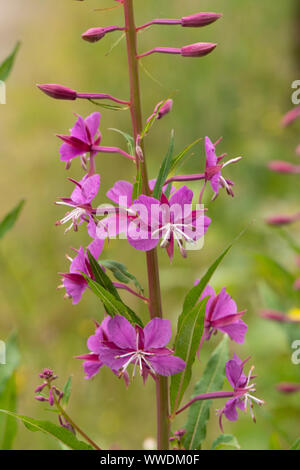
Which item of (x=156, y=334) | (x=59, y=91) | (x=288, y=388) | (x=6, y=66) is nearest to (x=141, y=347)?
(x=156, y=334)

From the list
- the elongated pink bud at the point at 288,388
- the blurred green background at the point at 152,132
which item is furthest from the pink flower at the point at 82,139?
the blurred green background at the point at 152,132

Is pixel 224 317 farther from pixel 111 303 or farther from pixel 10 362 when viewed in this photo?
pixel 10 362

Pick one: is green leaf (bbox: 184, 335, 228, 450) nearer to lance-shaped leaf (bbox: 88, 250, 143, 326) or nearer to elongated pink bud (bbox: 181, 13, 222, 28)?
lance-shaped leaf (bbox: 88, 250, 143, 326)

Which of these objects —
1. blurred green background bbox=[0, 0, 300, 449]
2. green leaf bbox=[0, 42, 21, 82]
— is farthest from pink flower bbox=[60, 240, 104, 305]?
blurred green background bbox=[0, 0, 300, 449]

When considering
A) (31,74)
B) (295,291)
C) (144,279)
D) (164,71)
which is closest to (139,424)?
(144,279)

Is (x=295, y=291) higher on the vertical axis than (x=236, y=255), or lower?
lower

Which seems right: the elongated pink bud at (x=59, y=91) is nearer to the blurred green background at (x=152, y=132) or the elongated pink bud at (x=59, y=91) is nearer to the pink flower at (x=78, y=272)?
the pink flower at (x=78, y=272)
